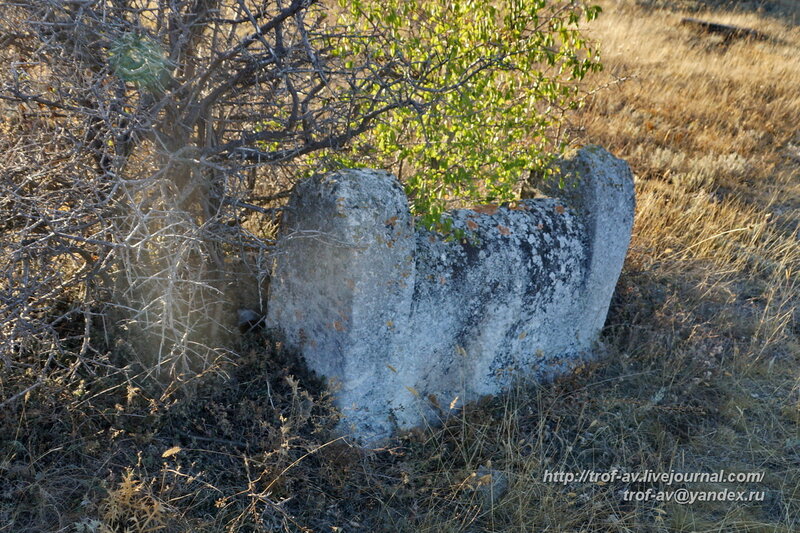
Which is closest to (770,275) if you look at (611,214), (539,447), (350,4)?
(611,214)

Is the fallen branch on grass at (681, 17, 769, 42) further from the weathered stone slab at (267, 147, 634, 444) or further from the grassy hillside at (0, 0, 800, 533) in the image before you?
the weathered stone slab at (267, 147, 634, 444)

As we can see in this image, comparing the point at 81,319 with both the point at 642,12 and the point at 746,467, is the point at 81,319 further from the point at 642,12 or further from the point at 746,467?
the point at 642,12

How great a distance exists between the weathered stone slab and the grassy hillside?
0.56 ft

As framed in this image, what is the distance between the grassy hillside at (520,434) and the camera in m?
2.58

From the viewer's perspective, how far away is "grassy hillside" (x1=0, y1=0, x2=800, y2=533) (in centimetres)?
258

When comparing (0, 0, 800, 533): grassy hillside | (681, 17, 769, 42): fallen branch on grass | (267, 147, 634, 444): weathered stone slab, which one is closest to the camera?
(0, 0, 800, 533): grassy hillside

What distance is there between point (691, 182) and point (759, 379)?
7.78 feet

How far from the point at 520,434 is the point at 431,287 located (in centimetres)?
97

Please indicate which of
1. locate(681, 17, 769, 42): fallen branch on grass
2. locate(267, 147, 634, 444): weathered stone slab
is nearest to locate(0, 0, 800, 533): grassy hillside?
locate(267, 147, 634, 444): weathered stone slab

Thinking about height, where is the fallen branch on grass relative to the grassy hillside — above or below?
above

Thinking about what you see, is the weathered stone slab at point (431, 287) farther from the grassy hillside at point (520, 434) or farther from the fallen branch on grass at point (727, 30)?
the fallen branch on grass at point (727, 30)

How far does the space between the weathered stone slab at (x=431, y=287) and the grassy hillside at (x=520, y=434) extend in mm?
171

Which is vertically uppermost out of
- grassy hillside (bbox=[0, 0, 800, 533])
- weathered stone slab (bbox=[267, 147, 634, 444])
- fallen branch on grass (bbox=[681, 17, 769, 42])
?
fallen branch on grass (bbox=[681, 17, 769, 42])

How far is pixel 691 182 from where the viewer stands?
5.97m
